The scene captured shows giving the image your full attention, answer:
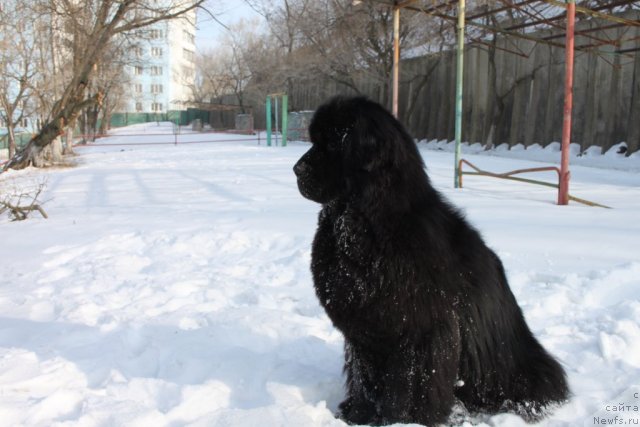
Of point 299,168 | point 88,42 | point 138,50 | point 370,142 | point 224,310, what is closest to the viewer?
point 370,142

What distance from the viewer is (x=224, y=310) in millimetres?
3648

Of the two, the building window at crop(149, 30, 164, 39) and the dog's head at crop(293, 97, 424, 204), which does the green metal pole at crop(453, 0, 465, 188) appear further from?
the building window at crop(149, 30, 164, 39)

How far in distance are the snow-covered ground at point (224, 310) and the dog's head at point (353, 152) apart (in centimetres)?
98

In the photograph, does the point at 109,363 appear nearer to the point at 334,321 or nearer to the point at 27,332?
the point at 27,332

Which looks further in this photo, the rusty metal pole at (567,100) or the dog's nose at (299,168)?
the rusty metal pole at (567,100)

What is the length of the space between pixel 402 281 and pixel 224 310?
2035 mm

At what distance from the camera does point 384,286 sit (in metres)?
1.96

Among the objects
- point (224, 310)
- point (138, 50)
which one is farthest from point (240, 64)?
point (224, 310)

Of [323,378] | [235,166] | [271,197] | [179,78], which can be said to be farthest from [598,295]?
[179,78]

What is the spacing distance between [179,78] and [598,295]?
75.2 m

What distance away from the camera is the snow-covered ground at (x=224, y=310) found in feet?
7.58

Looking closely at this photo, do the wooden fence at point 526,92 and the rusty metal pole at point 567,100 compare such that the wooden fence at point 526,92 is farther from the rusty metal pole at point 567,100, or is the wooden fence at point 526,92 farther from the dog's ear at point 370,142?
the dog's ear at point 370,142

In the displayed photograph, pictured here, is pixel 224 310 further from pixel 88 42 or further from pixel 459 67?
pixel 88 42

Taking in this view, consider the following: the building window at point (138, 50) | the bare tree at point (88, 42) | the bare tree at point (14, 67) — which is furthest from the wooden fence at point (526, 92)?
the bare tree at point (14, 67)
